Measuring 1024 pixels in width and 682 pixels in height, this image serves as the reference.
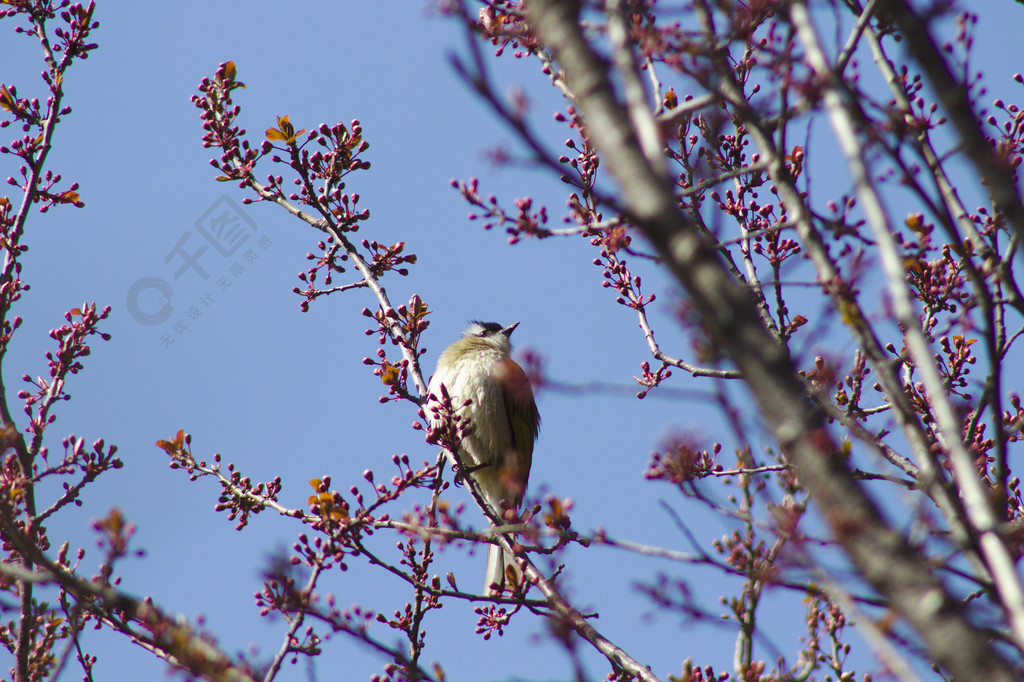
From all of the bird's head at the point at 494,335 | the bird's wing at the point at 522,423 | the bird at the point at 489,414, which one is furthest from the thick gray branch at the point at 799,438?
the bird's head at the point at 494,335

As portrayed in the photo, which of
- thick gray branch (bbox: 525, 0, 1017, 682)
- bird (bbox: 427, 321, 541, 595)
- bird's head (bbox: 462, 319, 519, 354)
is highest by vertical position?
bird's head (bbox: 462, 319, 519, 354)

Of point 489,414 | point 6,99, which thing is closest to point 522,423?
point 489,414

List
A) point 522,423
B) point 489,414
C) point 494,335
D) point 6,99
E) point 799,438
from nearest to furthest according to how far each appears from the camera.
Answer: point 799,438 < point 6,99 < point 489,414 < point 522,423 < point 494,335

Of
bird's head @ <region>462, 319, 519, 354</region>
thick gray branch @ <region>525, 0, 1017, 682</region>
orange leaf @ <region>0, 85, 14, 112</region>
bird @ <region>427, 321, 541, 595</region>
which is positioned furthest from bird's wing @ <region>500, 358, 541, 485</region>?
thick gray branch @ <region>525, 0, 1017, 682</region>

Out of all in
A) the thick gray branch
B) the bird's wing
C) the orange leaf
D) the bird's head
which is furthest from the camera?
the bird's head

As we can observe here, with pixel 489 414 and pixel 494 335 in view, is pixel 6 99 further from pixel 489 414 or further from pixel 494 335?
pixel 494 335

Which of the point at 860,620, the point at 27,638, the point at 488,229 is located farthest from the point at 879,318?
the point at 27,638

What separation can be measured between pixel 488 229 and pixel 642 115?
4.39 feet

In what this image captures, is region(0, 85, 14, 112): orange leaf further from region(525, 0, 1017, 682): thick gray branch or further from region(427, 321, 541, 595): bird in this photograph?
region(525, 0, 1017, 682): thick gray branch

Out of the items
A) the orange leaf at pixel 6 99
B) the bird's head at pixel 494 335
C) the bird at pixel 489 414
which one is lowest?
the orange leaf at pixel 6 99

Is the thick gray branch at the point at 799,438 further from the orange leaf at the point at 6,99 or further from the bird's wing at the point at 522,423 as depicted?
the bird's wing at the point at 522,423

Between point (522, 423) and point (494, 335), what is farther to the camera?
point (494, 335)

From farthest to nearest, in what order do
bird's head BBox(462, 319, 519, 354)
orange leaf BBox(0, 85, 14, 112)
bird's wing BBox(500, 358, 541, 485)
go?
bird's head BBox(462, 319, 519, 354) → bird's wing BBox(500, 358, 541, 485) → orange leaf BBox(0, 85, 14, 112)

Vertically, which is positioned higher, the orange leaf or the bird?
the bird
